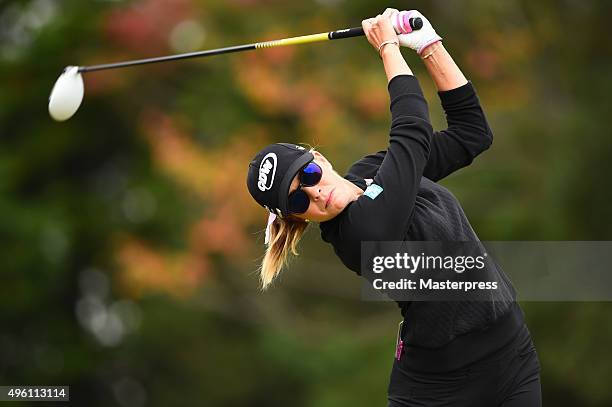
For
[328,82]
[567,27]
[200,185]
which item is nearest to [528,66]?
[567,27]

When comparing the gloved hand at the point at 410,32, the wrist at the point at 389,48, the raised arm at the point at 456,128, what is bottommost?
the raised arm at the point at 456,128

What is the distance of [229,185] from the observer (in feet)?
35.3

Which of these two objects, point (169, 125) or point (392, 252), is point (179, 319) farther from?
point (392, 252)

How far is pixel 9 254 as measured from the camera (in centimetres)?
1157

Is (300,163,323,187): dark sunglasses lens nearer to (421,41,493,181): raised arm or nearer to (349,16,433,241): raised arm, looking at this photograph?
(349,16,433,241): raised arm

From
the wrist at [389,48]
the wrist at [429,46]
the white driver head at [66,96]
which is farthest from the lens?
the white driver head at [66,96]

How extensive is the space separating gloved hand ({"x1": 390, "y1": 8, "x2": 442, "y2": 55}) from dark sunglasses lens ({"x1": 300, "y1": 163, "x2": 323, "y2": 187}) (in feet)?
2.09

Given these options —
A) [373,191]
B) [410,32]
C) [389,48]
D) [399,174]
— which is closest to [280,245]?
[373,191]

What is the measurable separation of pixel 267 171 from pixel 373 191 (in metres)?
0.42

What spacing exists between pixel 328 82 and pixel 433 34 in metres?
6.74

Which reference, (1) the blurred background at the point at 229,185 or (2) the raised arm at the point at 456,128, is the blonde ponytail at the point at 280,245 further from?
(1) the blurred background at the point at 229,185

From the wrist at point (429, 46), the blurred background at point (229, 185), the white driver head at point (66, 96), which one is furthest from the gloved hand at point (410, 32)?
the blurred background at point (229, 185)

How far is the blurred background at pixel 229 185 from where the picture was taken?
9.02 metres

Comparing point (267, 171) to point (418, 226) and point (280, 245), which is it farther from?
point (418, 226)
